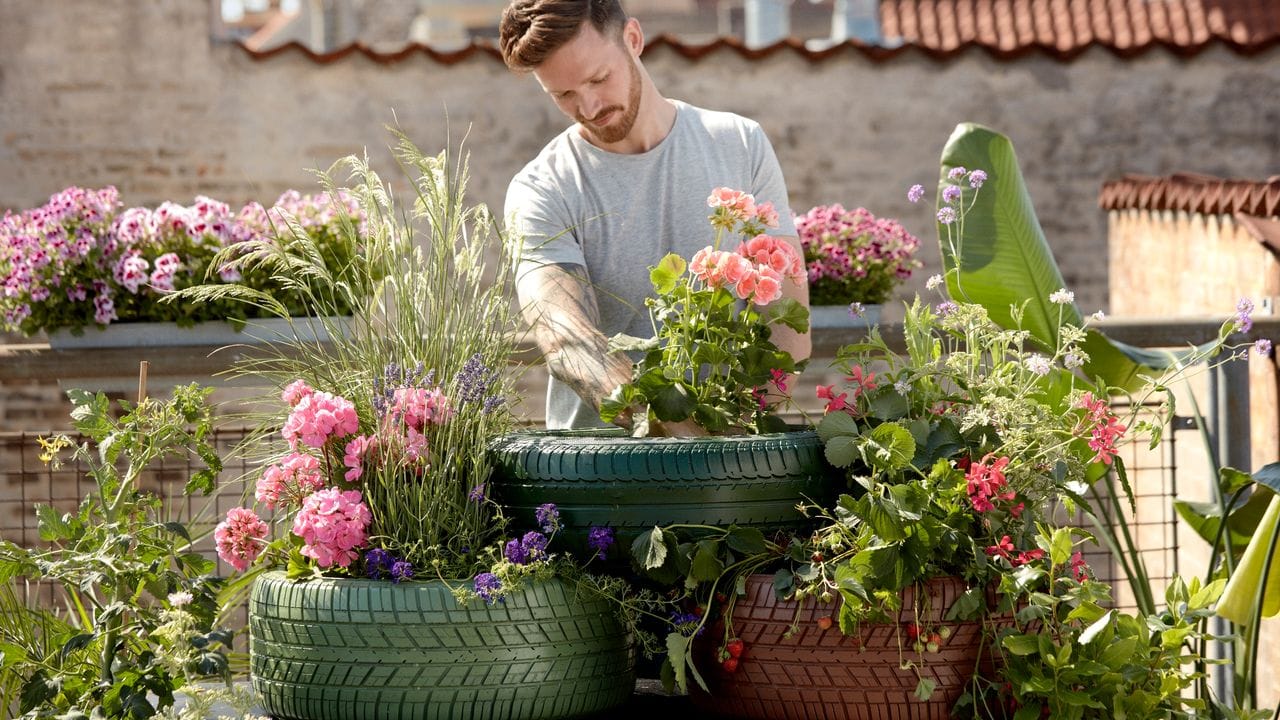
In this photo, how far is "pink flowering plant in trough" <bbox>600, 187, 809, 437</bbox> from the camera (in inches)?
75.6

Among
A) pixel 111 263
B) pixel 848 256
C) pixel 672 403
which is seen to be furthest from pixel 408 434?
pixel 848 256

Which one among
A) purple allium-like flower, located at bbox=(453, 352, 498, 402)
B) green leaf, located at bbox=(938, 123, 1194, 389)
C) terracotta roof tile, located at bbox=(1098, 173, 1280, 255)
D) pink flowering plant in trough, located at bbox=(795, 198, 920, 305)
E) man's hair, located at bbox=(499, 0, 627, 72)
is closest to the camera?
purple allium-like flower, located at bbox=(453, 352, 498, 402)

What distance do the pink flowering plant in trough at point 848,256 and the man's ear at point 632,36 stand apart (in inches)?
96.3

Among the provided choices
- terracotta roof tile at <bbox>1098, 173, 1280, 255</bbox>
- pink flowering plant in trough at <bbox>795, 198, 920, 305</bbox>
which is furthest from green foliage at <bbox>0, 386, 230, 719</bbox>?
terracotta roof tile at <bbox>1098, 173, 1280, 255</bbox>

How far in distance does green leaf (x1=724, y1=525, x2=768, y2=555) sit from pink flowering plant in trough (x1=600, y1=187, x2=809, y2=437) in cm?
20

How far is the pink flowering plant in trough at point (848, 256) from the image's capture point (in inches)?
198

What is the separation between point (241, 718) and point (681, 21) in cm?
2926

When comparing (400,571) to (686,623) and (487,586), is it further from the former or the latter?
(686,623)

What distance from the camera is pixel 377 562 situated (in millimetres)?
1802

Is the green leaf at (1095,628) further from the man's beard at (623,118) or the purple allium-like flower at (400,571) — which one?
the man's beard at (623,118)

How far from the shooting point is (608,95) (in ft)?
8.19

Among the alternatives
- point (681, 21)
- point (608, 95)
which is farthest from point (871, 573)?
point (681, 21)

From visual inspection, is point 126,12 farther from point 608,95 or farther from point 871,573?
point 871,573

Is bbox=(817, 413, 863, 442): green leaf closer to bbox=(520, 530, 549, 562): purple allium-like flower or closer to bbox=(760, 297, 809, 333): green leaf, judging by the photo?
bbox=(760, 297, 809, 333): green leaf
